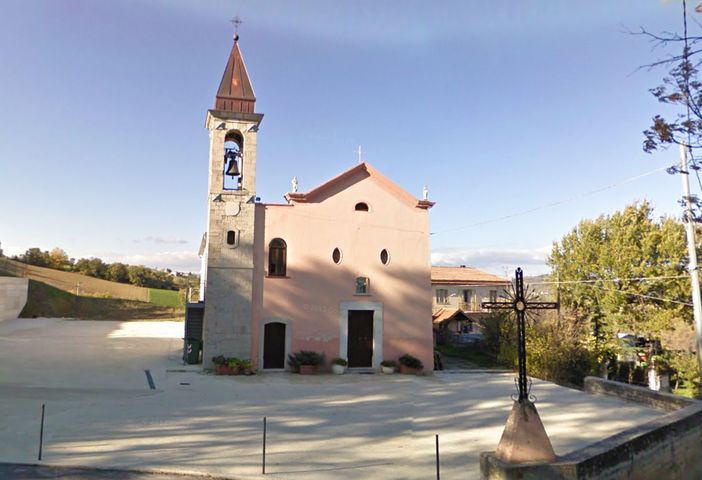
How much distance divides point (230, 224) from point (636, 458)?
14.6 m

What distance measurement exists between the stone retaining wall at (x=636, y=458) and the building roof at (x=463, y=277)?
A: 2602 cm

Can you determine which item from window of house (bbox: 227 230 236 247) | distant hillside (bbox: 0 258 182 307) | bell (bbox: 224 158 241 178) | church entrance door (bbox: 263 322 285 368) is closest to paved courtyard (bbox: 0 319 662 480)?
church entrance door (bbox: 263 322 285 368)

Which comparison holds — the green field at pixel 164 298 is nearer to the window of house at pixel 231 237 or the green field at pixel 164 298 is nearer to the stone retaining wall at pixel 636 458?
the window of house at pixel 231 237

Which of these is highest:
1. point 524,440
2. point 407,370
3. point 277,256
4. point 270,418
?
point 277,256

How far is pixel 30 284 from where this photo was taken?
4191cm

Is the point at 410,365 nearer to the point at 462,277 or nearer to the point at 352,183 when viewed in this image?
the point at 352,183

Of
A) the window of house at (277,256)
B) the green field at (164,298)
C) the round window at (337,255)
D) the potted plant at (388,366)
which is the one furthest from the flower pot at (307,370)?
the green field at (164,298)

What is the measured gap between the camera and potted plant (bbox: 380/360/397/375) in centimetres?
1906

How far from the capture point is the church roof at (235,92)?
762 inches

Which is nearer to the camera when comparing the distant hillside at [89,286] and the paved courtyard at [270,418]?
the paved courtyard at [270,418]

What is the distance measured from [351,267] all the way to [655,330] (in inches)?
645

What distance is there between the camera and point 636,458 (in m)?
7.42

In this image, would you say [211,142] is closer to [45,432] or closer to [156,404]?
[156,404]

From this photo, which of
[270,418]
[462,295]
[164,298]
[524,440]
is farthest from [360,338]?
[164,298]
